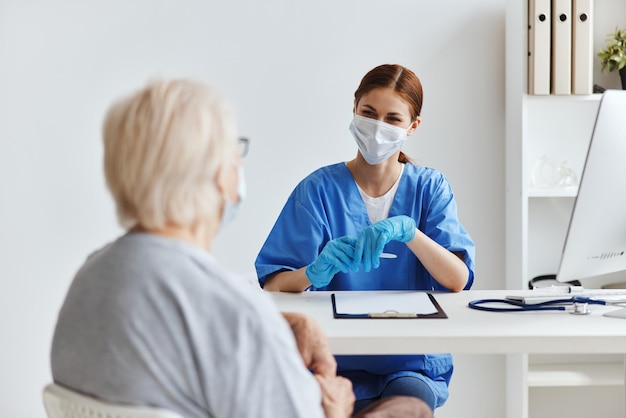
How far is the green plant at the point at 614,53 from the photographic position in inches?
109

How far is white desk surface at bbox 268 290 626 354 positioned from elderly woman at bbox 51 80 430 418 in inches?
18.1

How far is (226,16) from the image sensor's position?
9.53 ft

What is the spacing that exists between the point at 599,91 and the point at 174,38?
140 centimetres

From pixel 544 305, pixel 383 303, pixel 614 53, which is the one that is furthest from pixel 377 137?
pixel 614 53

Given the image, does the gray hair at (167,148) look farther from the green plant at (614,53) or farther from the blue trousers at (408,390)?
the green plant at (614,53)

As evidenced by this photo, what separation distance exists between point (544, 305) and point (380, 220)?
45 centimetres

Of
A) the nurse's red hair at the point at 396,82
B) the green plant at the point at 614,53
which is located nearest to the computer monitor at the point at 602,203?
the nurse's red hair at the point at 396,82

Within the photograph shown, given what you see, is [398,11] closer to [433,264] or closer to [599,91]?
[599,91]

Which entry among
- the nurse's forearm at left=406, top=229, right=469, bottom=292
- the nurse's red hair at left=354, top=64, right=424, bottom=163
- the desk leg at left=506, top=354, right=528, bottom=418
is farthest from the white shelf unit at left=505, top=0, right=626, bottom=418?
the nurse's forearm at left=406, top=229, right=469, bottom=292

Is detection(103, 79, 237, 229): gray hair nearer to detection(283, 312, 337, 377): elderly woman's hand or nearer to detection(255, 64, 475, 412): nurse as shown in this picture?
detection(283, 312, 337, 377): elderly woman's hand

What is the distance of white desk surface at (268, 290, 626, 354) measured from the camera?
1.53m

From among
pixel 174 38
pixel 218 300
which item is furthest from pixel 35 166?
pixel 218 300

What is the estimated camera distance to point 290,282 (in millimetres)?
1938

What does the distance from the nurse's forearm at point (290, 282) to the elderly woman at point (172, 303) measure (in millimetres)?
825
